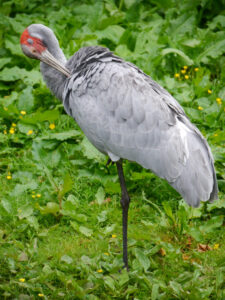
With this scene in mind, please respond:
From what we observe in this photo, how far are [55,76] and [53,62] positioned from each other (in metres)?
0.13

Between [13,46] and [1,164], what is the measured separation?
1883 millimetres

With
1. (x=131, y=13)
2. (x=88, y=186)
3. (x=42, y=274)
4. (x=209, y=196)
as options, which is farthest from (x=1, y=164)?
(x=131, y=13)

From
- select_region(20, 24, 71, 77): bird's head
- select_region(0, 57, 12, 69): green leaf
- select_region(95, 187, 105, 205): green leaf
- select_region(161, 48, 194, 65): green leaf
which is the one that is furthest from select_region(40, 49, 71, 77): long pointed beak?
select_region(161, 48, 194, 65): green leaf

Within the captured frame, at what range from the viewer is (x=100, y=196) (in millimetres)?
5035

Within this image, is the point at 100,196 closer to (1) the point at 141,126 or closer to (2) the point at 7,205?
(2) the point at 7,205

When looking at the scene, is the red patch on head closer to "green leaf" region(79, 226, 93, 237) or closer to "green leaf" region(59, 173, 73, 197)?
"green leaf" region(59, 173, 73, 197)

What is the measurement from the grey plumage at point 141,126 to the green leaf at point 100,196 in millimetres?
739

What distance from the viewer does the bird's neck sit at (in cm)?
484

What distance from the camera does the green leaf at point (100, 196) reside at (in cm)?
501

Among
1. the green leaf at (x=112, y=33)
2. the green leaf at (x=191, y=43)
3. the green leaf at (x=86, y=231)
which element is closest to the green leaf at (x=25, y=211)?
the green leaf at (x=86, y=231)

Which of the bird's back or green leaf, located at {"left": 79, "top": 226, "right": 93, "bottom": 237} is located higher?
the bird's back

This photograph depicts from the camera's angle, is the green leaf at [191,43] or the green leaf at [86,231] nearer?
the green leaf at [86,231]

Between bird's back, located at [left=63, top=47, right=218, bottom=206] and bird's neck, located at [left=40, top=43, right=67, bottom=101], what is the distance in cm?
40

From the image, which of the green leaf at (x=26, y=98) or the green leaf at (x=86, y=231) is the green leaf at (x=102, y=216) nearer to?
the green leaf at (x=86, y=231)
